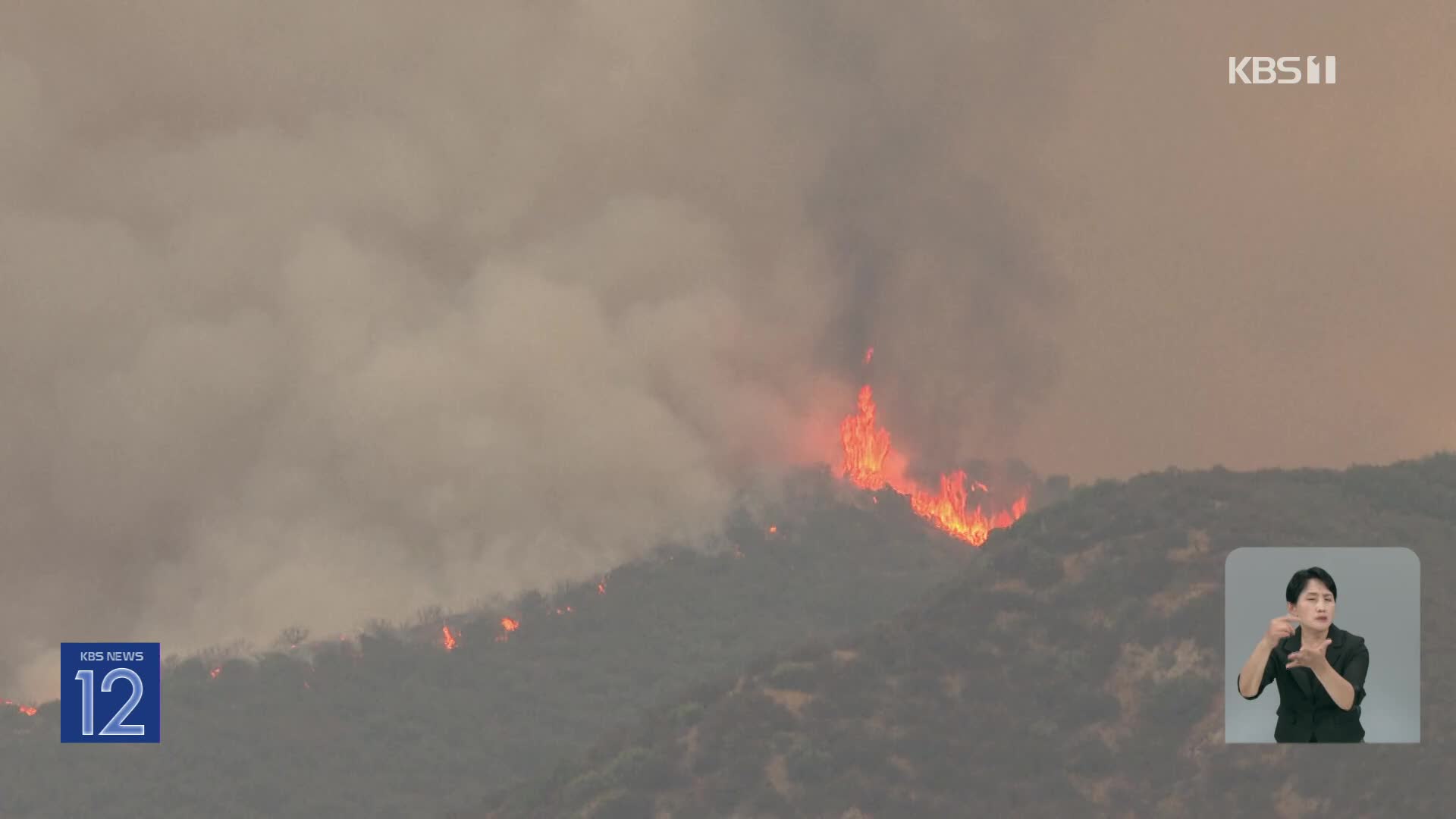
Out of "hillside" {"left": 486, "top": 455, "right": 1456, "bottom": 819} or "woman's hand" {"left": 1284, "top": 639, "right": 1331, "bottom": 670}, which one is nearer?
"woman's hand" {"left": 1284, "top": 639, "right": 1331, "bottom": 670}

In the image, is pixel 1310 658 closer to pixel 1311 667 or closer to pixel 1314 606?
pixel 1311 667

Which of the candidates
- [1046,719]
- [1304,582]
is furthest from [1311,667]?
[1046,719]

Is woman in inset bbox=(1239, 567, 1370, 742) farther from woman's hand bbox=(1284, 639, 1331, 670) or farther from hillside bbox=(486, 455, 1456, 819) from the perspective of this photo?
hillside bbox=(486, 455, 1456, 819)

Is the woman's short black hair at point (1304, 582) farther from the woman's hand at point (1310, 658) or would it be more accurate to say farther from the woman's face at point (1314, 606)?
the woman's hand at point (1310, 658)

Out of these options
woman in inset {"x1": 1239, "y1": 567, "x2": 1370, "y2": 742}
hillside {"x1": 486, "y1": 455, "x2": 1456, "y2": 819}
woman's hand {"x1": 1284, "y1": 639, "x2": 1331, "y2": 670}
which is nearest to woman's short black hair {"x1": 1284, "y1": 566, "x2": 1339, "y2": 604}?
woman in inset {"x1": 1239, "y1": 567, "x2": 1370, "y2": 742}

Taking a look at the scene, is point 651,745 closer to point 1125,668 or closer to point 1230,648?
point 1125,668

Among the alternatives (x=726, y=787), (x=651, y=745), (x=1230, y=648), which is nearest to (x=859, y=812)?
(x=726, y=787)

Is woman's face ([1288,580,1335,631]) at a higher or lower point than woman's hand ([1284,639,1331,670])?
higher
